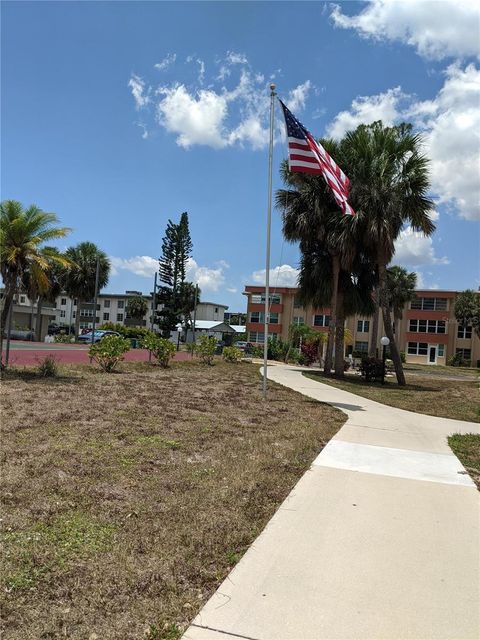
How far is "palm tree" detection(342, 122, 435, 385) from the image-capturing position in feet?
69.8

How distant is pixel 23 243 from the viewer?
45.2ft

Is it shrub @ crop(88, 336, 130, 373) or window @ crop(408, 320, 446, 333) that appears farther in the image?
window @ crop(408, 320, 446, 333)

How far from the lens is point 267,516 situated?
460 centimetres

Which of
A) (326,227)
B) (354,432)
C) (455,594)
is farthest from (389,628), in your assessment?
(326,227)

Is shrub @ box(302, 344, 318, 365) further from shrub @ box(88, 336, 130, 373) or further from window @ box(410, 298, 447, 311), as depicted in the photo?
window @ box(410, 298, 447, 311)

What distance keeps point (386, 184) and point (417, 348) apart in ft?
135

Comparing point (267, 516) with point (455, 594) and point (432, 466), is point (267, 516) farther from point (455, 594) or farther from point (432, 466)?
point (432, 466)

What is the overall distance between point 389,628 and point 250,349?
41.6 m

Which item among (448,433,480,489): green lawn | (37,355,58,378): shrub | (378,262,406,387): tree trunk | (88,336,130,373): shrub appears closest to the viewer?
(448,433,480,489): green lawn

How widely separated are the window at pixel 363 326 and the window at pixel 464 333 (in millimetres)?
9756

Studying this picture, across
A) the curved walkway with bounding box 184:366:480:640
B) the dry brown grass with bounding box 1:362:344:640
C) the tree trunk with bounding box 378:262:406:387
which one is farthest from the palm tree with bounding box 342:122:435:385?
the curved walkway with bounding box 184:366:480:640

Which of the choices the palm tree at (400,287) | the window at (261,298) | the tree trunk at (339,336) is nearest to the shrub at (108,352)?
the tree trunk at (339,336)

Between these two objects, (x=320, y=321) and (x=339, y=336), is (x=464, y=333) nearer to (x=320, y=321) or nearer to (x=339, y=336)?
(x=320, y=321)

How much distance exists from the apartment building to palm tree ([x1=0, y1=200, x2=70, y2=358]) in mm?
43308
